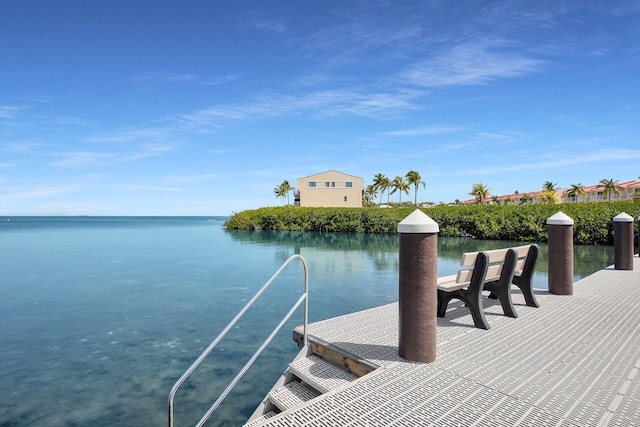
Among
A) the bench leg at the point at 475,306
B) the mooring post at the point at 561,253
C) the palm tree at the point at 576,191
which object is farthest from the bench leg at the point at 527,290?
the palm tree at the point at 576,191

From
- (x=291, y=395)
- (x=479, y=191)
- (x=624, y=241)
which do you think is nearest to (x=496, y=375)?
(x=291, y=395)

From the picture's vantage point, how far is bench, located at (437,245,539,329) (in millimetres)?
4688

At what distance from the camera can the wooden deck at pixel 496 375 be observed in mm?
2668

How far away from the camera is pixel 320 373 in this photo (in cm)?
373

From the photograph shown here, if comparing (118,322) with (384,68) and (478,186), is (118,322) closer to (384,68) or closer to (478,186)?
(384,68)

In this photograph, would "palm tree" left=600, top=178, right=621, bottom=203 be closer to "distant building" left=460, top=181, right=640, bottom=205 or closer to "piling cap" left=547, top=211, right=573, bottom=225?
A: "distant building" left=460, top=181, right=640, bottom=205

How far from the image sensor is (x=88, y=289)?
38.6 feet

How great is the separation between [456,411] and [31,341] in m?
7.91

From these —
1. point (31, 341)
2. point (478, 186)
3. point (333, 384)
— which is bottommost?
point (31, 341)

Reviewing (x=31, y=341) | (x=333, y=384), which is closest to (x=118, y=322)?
(x=31, y=341)

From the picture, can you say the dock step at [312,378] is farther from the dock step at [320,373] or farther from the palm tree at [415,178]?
the palm tree at [415,178]

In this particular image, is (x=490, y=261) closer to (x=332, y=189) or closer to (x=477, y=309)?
(x=477, y=309)

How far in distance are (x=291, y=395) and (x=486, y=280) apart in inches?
127

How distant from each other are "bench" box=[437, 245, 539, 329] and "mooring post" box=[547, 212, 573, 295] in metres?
1.06
